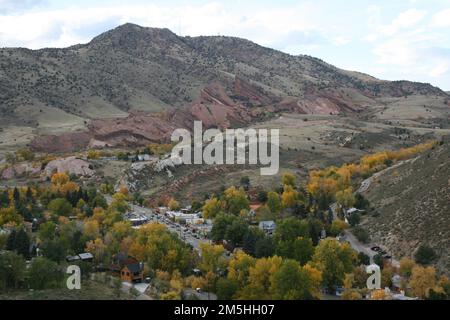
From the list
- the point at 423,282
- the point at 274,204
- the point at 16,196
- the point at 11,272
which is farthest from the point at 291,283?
the point at 16,196

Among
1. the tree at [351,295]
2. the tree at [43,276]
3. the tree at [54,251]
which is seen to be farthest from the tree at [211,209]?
the tree at [43,276]

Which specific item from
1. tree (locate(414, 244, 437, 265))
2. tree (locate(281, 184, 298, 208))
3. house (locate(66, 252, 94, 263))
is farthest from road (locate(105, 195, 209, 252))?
tree (locate(414, 244, 437, 265))

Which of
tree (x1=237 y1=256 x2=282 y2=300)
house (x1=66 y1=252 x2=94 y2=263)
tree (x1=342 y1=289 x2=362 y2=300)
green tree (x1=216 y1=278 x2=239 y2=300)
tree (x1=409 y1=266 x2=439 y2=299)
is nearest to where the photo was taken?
tree (x1=342 y1=289 x2=362 y2=300)

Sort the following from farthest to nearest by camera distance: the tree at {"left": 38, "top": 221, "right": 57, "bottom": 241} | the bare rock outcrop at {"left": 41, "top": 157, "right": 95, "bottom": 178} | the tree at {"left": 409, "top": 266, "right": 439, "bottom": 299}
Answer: the bare rock outcrop at {"left": 41, "top": 157, "right": 95, "bottom": 178}, the tree at {"left": 38, "top": 221, "right": 57, "bottom": 241}, the tree at {"left": 409, "top": 266, "right": 439, "bottom": 299}

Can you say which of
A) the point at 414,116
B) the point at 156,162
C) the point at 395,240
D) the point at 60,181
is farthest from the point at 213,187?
the point at 414,116

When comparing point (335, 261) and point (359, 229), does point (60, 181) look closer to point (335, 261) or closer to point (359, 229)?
point (359, 229)

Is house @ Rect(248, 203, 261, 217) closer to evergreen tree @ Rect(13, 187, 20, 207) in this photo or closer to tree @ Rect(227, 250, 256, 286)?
tree @ Rect(227, 250, 256, 286)
